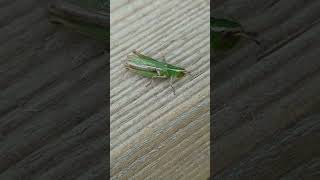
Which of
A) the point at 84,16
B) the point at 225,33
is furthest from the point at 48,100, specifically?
the point at 225,33

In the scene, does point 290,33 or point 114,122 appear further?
point 290,33

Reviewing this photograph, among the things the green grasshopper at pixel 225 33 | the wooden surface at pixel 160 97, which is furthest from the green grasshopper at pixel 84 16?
the green grasshopper at pixel 225 33

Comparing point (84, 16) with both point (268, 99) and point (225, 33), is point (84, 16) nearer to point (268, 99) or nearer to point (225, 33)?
point (225, 33)

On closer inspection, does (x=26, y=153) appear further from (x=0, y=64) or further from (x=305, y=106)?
(x=305, y=106)

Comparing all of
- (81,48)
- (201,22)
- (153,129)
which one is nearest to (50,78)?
(81,48)

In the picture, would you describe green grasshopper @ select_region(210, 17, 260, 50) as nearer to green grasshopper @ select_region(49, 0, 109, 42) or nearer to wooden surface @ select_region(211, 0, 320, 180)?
wooden surface @ select_region(211, 0, 320, 180)

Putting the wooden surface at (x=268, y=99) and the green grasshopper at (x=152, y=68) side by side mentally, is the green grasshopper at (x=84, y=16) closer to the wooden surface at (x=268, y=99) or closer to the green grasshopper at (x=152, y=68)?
the green grasshopper at (x=152, y=68)
